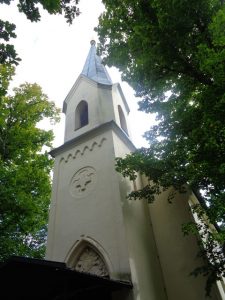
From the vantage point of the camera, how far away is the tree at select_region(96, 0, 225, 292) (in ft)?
17.8

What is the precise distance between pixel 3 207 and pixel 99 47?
6.56m

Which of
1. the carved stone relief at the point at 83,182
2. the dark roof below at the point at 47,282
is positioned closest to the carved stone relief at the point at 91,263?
the dark roof below at the point at 47,282

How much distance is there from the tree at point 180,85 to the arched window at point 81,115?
458cm

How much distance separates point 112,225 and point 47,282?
2296 mm

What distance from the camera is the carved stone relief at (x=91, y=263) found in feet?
22.7

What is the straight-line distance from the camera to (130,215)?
772 centimetres

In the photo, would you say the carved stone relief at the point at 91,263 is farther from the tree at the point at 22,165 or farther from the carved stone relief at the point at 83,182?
the tree at the point at 22,165

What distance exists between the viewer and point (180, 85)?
7.14 m

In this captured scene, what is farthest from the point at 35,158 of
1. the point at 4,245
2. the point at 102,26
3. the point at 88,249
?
the point at 102,26

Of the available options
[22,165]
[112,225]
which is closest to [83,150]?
[22,165]

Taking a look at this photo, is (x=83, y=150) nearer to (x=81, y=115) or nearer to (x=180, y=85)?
(x=81, y=115)

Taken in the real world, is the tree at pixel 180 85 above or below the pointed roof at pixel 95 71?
below

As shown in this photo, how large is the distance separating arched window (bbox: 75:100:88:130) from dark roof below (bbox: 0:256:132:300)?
7.27 m

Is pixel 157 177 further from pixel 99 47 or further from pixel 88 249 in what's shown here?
pixel 99 47
